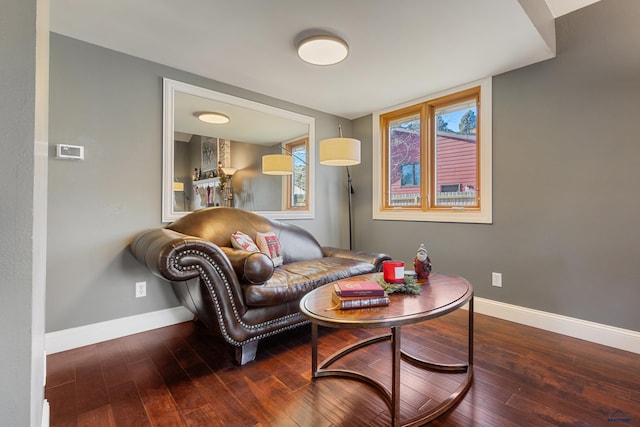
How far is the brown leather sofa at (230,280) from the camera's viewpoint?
162 centimetres

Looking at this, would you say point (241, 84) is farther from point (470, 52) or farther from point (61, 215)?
point (470, 52)

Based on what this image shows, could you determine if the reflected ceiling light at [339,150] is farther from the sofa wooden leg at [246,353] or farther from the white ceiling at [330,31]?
the sofa wooden leg at [246,353]

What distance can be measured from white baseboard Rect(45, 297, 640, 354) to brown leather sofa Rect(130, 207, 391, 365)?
353 millimetres

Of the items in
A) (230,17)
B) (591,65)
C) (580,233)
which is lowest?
(580,233)

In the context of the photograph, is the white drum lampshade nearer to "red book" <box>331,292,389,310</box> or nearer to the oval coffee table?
the oval coffee table

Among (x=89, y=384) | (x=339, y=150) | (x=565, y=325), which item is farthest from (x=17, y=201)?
(x=565, y=325)

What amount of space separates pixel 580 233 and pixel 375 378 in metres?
1.96

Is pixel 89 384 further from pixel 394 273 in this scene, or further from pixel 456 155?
pixel 456 155

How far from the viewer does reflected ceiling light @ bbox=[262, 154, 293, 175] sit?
3.09m

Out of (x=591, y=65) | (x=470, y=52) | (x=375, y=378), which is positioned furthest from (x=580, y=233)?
(x=375, y=378)

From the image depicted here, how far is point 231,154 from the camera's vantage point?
9.62 feet

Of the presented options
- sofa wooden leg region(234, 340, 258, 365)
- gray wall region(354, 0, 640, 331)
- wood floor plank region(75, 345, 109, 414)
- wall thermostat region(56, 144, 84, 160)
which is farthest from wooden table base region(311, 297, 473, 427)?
wall thermostat region(56, 144, 84, 160)

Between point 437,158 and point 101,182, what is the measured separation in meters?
3.11

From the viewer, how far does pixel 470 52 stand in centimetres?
Result: 229
